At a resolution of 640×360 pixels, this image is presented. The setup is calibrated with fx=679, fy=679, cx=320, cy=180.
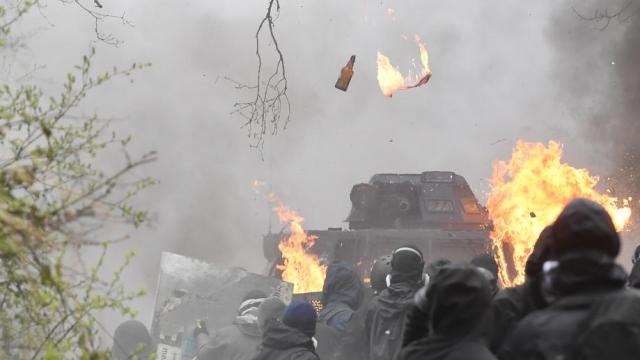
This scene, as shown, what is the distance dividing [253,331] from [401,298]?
1.32 meters

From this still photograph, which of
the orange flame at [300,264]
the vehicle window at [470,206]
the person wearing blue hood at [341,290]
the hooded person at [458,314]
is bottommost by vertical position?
the hooded person at [458,314]

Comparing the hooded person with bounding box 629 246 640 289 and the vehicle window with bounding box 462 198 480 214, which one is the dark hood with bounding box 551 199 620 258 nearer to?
the hooded person with bounding box 629 246 640 289

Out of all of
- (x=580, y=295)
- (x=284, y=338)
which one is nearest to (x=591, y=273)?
(x=580, y=295)

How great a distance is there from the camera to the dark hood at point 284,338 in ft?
13.8

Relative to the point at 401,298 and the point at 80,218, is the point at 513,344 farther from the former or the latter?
the point at 401,298

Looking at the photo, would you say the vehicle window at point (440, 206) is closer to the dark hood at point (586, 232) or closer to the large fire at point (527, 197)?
the large fire at point (527, 197)

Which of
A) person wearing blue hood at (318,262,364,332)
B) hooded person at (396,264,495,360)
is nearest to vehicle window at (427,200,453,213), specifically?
person wearing blue hood at (318,262,364,332)

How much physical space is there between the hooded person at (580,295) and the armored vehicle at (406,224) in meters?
8.71

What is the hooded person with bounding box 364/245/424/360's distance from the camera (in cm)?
511

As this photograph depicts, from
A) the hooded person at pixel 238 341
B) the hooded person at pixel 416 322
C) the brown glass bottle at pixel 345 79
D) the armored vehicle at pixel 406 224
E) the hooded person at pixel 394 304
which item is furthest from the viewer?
the armored vehicle at pixel 406 224

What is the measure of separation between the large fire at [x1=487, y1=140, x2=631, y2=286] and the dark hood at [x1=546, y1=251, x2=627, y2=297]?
28.3 feet

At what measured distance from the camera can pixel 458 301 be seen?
98.1 inches

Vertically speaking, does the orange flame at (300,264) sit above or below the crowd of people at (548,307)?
above

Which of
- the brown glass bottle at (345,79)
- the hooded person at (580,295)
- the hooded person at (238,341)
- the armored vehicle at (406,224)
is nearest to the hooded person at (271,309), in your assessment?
the hooded person at (238,341)
